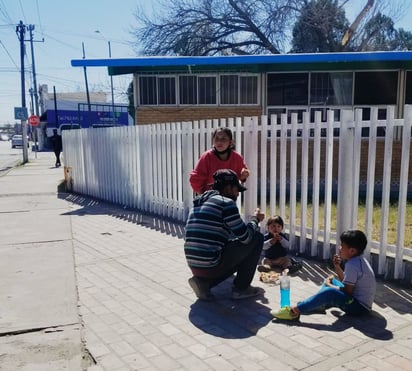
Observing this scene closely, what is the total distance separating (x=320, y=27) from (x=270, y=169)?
1875cm

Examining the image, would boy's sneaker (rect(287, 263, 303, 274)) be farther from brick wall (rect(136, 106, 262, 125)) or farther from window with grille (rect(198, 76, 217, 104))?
window with grille (rect(198, 76, 217, 104))

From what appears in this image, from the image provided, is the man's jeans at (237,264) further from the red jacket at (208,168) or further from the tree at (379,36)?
the tree at (379,36)

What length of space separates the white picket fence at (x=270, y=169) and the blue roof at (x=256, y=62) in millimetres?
2184

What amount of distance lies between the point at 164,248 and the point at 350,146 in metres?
2.83

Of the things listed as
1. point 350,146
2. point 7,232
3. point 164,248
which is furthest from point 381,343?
point 7,232

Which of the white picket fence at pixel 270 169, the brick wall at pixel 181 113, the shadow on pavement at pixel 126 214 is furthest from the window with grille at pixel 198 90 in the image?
the shadow on pavement at pixel 126 214

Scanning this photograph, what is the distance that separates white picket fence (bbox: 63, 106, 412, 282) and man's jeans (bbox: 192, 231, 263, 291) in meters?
1.20

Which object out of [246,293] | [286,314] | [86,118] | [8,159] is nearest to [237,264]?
[246,293]

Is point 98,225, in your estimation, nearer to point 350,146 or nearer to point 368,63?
point 350,146

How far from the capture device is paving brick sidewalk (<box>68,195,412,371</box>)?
9.49 ft

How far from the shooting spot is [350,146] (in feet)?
14.7

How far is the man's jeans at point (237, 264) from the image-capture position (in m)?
3.79

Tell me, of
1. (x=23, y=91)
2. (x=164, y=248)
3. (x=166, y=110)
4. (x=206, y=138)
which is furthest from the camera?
(x=23, y=91)

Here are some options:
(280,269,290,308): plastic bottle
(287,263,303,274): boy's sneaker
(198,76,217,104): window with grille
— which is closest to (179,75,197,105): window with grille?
(198,76,217,104): window with grille
